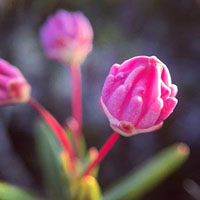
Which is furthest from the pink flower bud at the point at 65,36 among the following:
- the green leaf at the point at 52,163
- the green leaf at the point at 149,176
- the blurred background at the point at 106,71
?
the blurred background at the point at 106,71

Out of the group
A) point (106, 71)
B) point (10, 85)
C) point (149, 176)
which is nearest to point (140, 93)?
point (10, 85)

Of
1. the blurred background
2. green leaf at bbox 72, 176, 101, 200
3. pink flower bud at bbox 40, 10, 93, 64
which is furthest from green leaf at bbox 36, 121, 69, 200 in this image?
the blurred background

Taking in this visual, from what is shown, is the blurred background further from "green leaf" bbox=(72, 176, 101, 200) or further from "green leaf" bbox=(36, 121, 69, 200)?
"green leaf" bbox=(72, 176, 101, 200)

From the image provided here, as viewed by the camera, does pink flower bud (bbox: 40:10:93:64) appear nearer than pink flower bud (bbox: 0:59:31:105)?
No

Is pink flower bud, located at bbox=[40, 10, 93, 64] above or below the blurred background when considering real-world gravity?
above

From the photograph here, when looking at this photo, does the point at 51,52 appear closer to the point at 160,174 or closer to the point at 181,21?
the point at 160,174

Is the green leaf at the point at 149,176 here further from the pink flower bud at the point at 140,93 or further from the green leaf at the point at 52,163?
the pink flower bud at the point at 140,93

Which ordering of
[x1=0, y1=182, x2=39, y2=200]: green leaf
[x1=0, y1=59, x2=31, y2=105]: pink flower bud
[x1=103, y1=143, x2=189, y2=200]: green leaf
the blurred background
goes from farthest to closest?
the blurred background < [x1=103, y1=143, x2=189, y2=200]: green leaf < [x1=0, y1=182, x2=39, y2=200]: green leaf < [x1=0, y1=59, x2=31, y2=105]: pink flower bud
